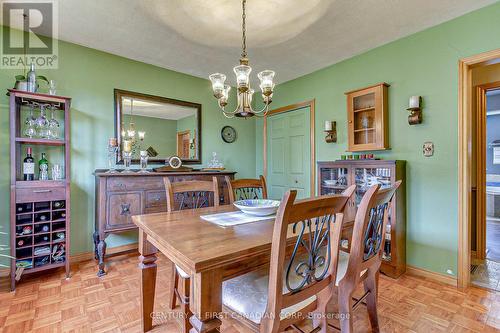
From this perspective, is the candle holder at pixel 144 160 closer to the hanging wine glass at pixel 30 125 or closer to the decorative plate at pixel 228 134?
the hanging wine glass at pixel 30 125

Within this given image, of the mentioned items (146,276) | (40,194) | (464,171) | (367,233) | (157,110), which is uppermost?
(157,110)

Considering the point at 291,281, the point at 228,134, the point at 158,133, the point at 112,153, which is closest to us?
the point at 291,281

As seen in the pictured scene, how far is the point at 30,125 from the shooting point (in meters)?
2.43

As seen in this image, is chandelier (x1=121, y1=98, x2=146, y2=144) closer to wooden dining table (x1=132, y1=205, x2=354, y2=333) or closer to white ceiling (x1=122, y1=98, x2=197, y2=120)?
white ceiling (x1=122, y1=98, x2=197, y2=120)

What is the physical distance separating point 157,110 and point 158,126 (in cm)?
22

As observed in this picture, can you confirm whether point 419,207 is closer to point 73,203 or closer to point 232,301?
point 232,301

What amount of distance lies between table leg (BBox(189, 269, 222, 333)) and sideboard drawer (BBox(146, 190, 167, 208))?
201 cm

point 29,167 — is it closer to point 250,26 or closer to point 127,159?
point 127,159

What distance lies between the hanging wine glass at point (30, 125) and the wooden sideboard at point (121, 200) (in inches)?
26.2

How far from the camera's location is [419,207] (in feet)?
→ 8.03

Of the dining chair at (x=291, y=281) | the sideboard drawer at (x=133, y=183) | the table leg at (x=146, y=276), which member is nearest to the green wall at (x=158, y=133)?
the sideboard drawer at (x=133, y=183)

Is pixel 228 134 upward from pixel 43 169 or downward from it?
upward

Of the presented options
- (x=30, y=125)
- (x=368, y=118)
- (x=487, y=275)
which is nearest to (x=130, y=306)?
(x=30, y=125)

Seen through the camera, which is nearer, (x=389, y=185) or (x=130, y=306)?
(x=130, y=306)
